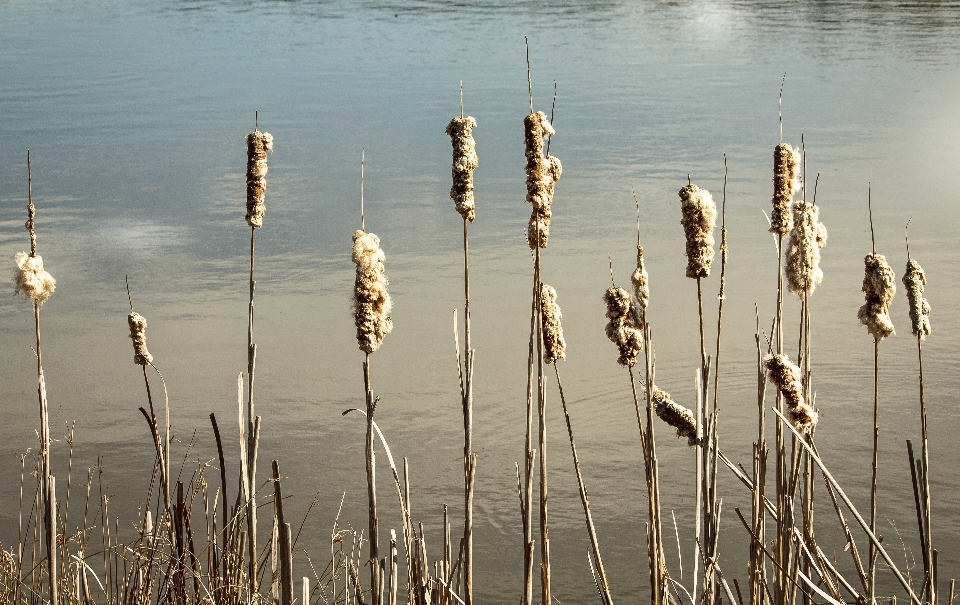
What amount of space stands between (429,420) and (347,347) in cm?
96

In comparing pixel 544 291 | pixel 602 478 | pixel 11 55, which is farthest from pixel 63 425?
pixel 11 55

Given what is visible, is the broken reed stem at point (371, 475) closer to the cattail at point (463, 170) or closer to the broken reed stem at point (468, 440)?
the broken reed stem at point (468, 440)

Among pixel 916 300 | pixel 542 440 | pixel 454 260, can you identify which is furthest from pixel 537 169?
pixel 454 260

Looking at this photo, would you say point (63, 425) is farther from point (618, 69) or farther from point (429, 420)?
point (618, 69)

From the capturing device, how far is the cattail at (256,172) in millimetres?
2232

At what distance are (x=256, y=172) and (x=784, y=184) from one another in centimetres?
106

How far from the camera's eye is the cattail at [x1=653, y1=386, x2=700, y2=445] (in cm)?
202

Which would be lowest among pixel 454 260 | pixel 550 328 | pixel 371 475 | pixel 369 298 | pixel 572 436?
pixel 454 260

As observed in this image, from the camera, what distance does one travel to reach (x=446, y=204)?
756cm

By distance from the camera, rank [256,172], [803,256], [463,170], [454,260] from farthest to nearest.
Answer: [454,260], [256,172], [803,256], [463,170]

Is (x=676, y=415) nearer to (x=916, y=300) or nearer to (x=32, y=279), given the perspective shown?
(x=916, y=300)

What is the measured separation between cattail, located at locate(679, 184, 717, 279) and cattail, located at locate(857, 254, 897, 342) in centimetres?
35

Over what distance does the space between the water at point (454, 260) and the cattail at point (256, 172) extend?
6.10 ft

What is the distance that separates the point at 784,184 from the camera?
205 cm
